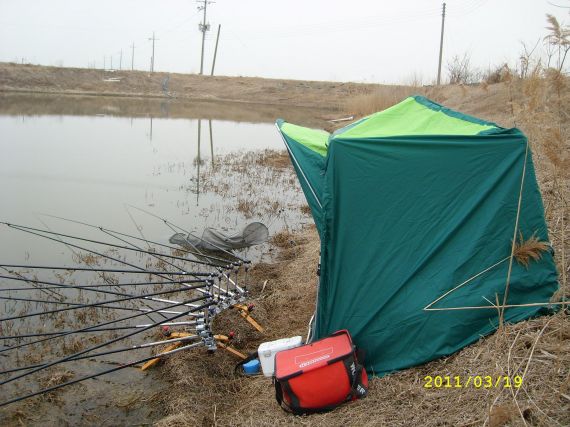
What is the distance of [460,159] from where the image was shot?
4.04 metres

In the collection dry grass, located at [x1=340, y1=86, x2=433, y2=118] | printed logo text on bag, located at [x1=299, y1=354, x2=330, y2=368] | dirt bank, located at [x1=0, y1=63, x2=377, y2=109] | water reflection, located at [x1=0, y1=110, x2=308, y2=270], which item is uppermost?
dirt bank, located at [x1=0, y1=63, x2=377, y2=109]

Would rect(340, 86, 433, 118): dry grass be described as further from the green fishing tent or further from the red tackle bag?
the red tackle bag

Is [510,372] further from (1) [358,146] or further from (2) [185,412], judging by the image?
(2) [185,412]

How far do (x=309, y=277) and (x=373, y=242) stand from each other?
2.51m

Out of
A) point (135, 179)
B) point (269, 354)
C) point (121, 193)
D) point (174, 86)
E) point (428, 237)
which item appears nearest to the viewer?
point (428, 237)

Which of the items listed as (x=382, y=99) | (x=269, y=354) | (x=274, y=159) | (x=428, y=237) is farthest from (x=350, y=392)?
(x=382, y=99)

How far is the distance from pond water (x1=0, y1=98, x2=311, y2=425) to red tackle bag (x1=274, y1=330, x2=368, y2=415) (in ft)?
4.54

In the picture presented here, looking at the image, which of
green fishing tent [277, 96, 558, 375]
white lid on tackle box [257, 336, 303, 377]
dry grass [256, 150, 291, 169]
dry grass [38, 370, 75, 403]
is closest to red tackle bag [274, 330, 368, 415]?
green fishing tent [277, 96, 558, 375]

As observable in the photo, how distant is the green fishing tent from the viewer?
394 centimetres

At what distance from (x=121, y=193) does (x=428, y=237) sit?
886 cm

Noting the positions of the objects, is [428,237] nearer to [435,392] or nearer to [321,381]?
[435,392]

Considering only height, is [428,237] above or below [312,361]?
above

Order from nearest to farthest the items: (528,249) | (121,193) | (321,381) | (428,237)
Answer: (321,381) → (528,249) → (428,237) → (121,193)
